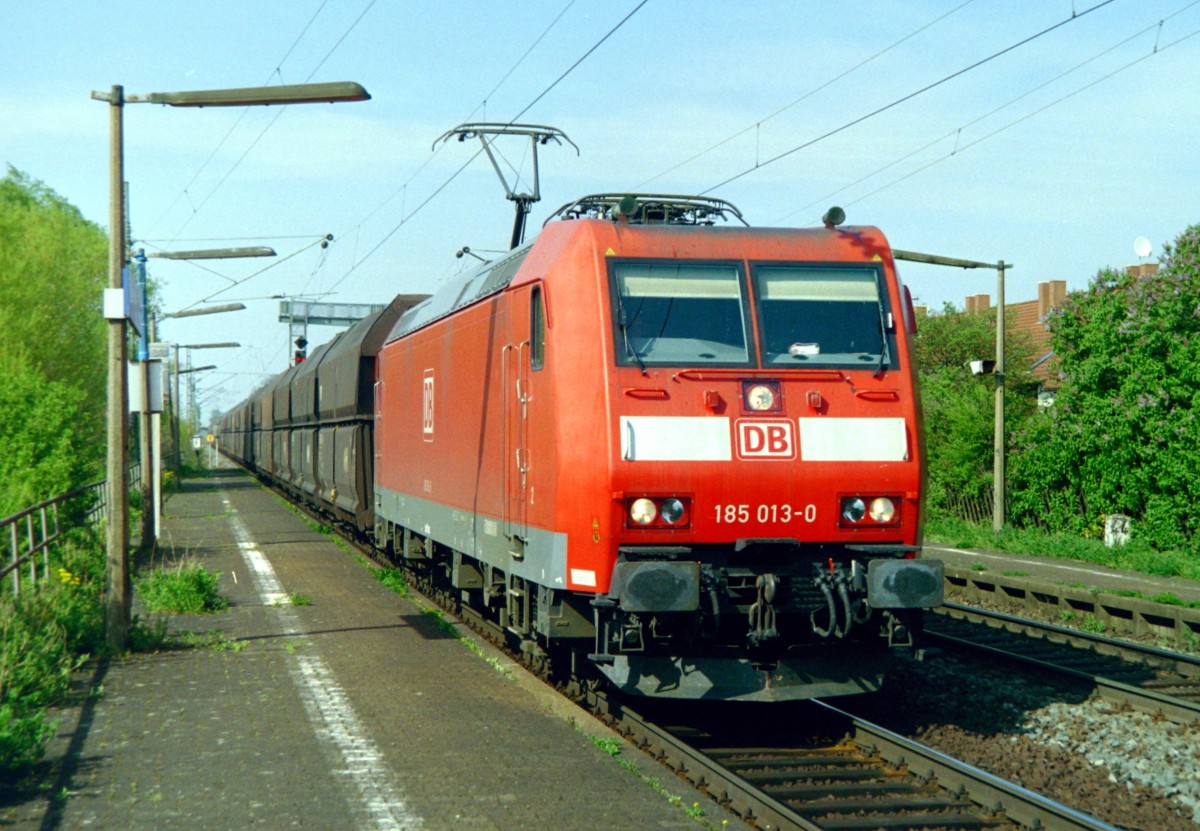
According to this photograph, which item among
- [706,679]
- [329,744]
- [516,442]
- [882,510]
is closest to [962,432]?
[516,442]

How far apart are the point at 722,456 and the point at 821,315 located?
133 centimetres

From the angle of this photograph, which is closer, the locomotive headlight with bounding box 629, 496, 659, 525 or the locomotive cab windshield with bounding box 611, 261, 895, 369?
the locomotive headlight with bounding box 629, 496, 659, 525

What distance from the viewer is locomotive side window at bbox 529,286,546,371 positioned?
912 centimetres

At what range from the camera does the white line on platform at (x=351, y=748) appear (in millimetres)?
6484

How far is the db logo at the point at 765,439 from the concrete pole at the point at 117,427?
552 centimetres

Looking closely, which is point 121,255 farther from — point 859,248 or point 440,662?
point 859,248

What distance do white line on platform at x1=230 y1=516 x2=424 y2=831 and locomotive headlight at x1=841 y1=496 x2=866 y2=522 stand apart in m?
Result: 3.31

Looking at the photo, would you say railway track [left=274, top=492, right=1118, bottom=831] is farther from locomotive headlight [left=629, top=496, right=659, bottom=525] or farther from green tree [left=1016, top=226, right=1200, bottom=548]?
green tree [left=1016, top=226, right=1200, bottom=548]

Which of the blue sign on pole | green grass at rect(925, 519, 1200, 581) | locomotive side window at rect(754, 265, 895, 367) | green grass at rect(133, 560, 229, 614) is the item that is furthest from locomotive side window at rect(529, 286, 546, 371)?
green grass at rect(925, 519, 1200, 581)

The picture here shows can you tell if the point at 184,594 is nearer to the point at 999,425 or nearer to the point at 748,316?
the point at 748,316

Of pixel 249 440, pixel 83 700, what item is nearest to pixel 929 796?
pixel 83 700

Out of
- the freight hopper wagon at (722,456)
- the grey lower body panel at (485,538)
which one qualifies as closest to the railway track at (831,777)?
the freight hopper wagon at (722,456)

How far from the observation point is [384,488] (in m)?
17.4

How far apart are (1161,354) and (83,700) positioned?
21.3 metres
